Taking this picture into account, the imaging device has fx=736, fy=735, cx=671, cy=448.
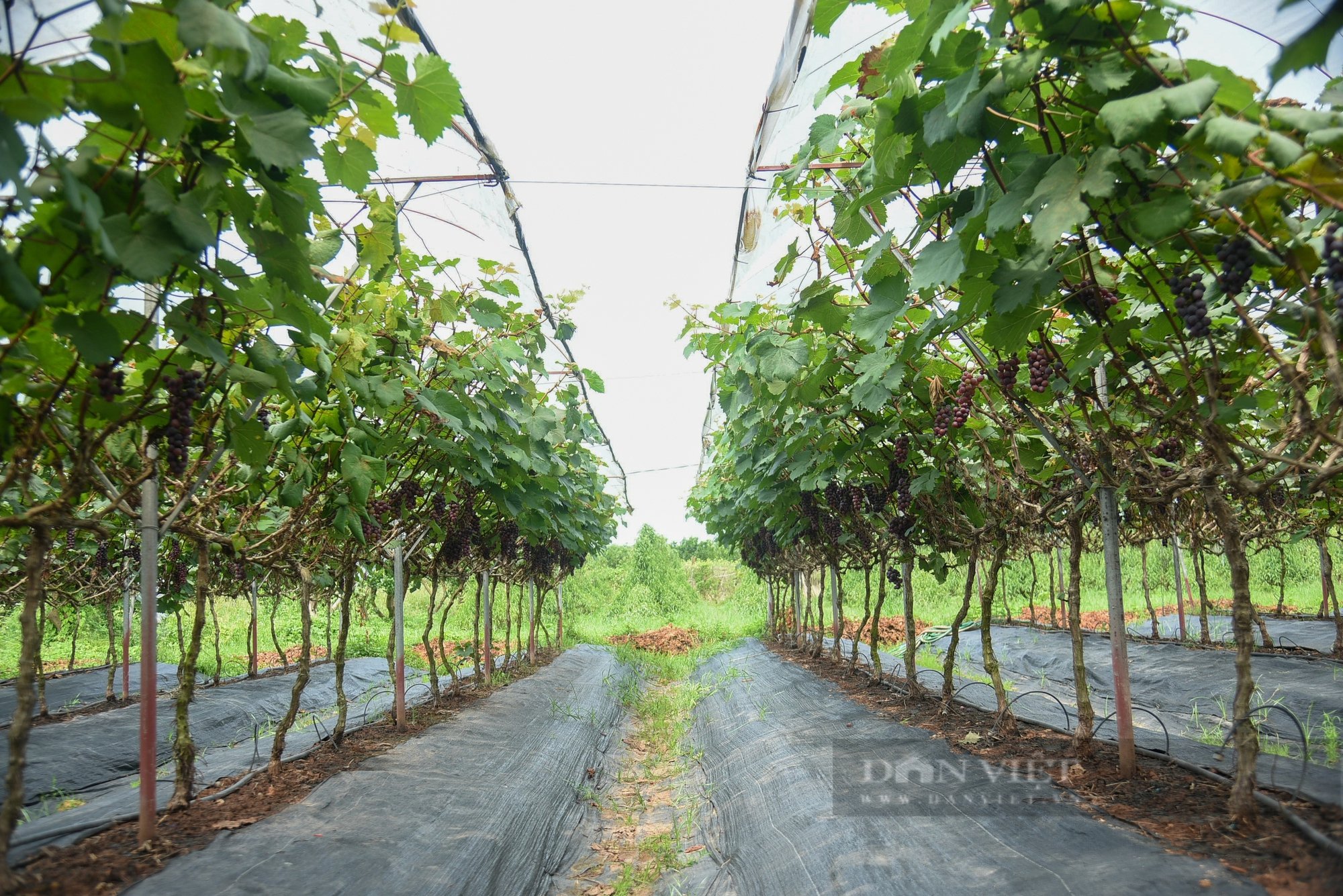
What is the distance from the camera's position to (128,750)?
6.18m

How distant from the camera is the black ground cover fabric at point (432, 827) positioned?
2.72 metres

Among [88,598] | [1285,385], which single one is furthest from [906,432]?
[88,598]

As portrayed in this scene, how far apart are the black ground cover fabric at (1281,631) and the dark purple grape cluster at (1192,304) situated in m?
9.43

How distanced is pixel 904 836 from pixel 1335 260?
2497 mm

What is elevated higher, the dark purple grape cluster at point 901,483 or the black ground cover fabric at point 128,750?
the dark purple grape cluster at point 901,483

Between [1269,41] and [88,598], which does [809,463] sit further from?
[88,598]

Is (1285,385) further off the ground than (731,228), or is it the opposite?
(731,228)

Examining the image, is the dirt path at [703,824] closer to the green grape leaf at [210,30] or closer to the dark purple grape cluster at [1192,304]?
the dark purple grape cluster at [1192,304]

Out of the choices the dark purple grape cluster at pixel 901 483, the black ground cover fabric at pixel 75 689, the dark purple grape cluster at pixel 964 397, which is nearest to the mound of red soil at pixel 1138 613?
the dark purple grape cluster at pixel 901 483

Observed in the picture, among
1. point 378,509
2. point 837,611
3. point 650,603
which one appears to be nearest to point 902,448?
point 378,509

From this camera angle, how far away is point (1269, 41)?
6.69ft

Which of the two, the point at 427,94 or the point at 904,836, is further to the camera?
the point at 904,836

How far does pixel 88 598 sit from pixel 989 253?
9.92 meters

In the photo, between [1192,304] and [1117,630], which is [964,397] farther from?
[1117,630]
